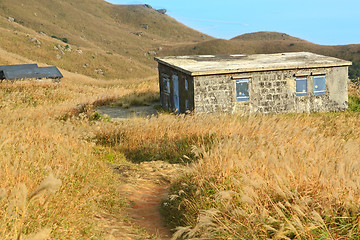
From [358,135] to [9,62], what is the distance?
124 ft

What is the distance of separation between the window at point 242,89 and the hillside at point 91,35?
102 feet

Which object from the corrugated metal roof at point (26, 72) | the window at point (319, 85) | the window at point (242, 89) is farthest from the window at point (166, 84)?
the corrugated metal roof at point (26, 72)

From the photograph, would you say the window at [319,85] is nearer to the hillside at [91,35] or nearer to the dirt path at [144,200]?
the dirt path at [144,200]

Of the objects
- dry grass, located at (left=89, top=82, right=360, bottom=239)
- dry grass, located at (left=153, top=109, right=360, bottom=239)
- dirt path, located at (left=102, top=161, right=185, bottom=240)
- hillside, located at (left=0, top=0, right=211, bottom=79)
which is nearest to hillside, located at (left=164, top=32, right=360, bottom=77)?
hillside, located at (left=0, top=0, right=211, bottom=79)

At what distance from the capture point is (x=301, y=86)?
22.1 m

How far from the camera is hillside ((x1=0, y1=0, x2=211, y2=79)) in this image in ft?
198

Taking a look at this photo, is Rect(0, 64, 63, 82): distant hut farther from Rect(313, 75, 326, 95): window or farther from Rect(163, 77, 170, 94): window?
Rect(313, 75, 326, 95): window

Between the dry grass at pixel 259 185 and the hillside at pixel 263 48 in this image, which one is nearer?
the dry grass at pixel 259 185

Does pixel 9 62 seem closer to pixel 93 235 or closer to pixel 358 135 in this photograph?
pixel 358 135

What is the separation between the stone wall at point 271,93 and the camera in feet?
67.0

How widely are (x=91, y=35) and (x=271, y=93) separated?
85.2 m

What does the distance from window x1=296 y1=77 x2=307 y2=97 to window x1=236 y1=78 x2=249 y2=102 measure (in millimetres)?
3015

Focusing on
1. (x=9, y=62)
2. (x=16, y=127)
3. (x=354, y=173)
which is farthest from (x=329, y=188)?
(x=9, y=62)

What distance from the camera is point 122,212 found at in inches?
277
